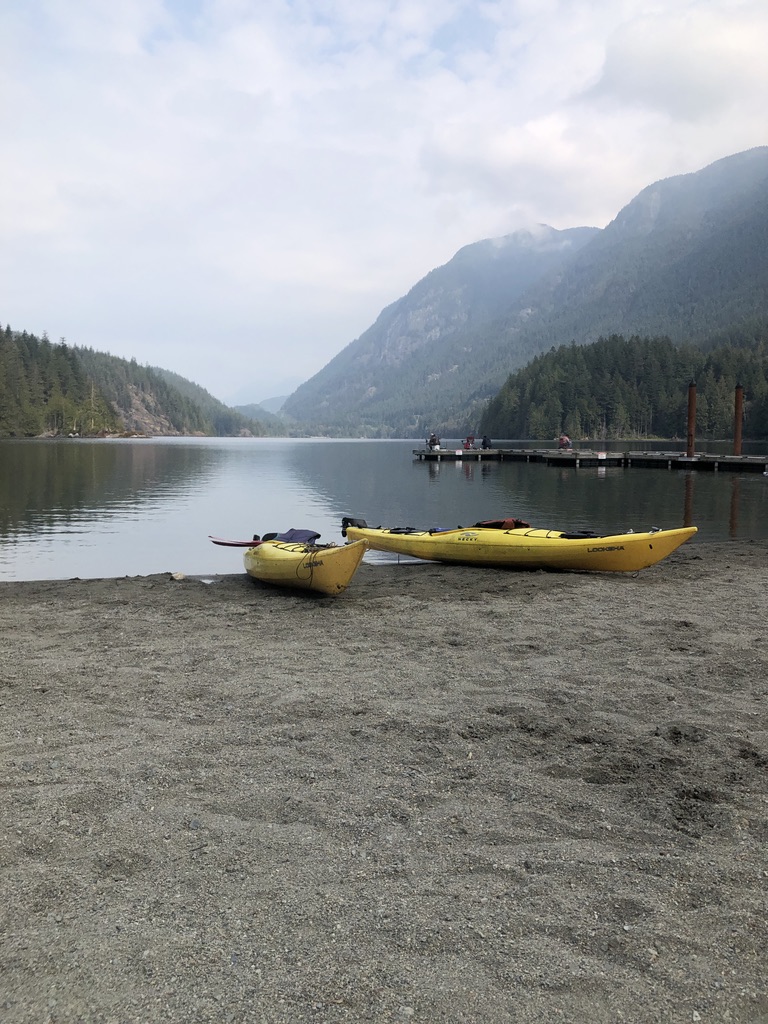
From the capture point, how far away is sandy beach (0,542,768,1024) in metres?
3.39

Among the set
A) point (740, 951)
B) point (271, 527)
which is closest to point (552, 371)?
point (271, 527)

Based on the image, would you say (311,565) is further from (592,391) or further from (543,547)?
(592,391)

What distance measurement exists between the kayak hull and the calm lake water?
10.6 feet

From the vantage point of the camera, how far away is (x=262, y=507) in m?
39.2

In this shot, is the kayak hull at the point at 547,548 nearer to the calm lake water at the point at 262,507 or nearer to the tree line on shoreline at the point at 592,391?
the calm lake water at the point at 262,507

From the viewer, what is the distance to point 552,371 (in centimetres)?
16450

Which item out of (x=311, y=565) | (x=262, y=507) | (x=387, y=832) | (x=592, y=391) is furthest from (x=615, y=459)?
(x=592, y=391)

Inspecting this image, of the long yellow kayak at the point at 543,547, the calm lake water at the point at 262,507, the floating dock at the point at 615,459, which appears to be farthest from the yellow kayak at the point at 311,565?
the floating dock at the point at 615,459

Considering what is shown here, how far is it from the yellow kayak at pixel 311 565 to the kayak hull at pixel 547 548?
6.88 ft

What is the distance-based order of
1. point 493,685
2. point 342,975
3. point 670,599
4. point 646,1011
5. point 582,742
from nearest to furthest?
point 646,1011, point 342,975, point 582,742, point 493,685, point 670,599

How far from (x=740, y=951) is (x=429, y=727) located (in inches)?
145

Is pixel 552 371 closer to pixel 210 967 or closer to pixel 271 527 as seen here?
pixel 271 527

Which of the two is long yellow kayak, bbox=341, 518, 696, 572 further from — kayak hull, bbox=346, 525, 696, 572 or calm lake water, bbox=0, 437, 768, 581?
calm lake water, bbox=0, 437, 768, 581

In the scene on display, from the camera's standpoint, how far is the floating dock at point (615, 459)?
2525 inches
